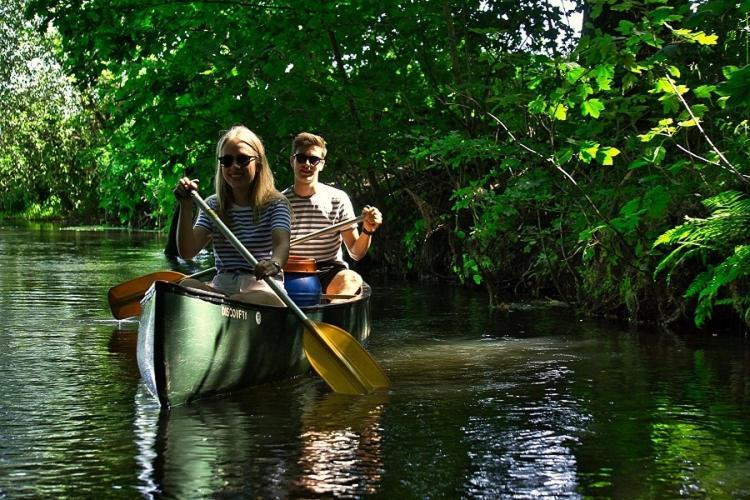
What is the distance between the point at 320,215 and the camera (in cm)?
925

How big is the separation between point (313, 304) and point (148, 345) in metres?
2.09

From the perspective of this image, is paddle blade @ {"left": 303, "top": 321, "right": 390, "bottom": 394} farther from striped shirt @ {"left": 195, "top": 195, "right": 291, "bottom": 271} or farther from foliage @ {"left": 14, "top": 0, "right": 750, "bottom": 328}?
foliage @ {"left": 14, "top": 0, "right": 750, "bottom": 328}

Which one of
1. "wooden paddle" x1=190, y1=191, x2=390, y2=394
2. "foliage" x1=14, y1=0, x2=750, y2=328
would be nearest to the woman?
A: "wooden paddle" x1=190, y1=191, x2=390, y2=394

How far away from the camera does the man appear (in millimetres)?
8953

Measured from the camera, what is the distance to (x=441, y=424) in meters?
6.55

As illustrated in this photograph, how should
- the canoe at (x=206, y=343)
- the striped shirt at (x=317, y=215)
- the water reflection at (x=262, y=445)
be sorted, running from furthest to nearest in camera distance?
the striped shirt at (x=317, y=215) < the canoe at (x=206, y=343) < the water reflection at (x=262, y=445)

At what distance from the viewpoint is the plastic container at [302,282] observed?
→ 8.73 metres

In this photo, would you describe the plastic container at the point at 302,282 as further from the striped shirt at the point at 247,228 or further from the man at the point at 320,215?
the striped shirt at the point at 247,228

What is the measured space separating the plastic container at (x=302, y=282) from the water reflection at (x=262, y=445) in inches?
38.7

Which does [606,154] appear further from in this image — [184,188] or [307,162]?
[184,188]

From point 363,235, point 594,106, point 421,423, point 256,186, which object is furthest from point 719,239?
point 421,423

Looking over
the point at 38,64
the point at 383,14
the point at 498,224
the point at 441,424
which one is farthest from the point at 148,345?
the point at 38,64

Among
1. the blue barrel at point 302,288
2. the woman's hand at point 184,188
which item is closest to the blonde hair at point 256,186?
the woman's hand at point 184,188

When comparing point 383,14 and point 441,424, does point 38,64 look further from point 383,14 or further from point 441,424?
point 441,424
